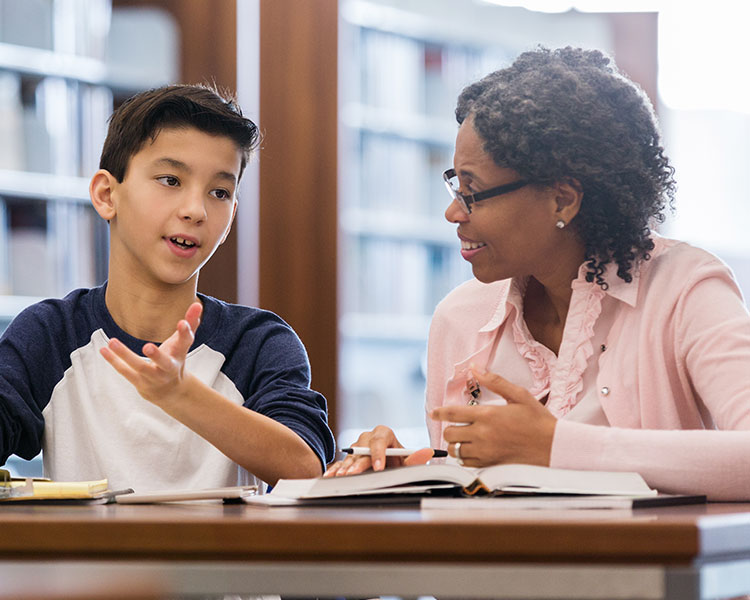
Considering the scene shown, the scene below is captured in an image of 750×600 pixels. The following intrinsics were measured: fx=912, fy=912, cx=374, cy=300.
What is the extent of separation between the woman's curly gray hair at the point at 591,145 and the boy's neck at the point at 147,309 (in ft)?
1.88

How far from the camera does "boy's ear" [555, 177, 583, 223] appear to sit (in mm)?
1457

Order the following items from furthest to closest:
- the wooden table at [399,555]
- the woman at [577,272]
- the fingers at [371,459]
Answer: the woman at [577,272], the fingers at [371,459], the wooden table at [399,555]

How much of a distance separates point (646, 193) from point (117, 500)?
0.95 meters

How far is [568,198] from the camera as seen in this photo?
1.47m

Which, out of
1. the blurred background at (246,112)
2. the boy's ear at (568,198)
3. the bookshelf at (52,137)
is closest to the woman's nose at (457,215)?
the boy's ear at (568,198)

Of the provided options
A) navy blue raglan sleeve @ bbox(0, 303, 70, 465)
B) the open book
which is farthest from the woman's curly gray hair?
navy blue raglan sleeve @ bbox(0, 303, 70, 465)

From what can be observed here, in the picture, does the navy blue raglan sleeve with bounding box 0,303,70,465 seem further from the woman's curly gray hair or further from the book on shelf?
the woman's curly gray hair

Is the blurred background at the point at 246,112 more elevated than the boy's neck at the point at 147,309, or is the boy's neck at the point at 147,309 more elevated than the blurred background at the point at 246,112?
the blurred background at the point at 246,112

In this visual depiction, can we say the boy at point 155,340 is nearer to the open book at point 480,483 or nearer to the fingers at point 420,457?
the fingers at point 420,457

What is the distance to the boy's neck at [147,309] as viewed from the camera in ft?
4.90

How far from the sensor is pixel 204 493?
0.95 metres

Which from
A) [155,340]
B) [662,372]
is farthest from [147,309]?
[662,372]

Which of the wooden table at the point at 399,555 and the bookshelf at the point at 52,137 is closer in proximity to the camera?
the wooden table at the point at 399,555

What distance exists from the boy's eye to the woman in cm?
44
